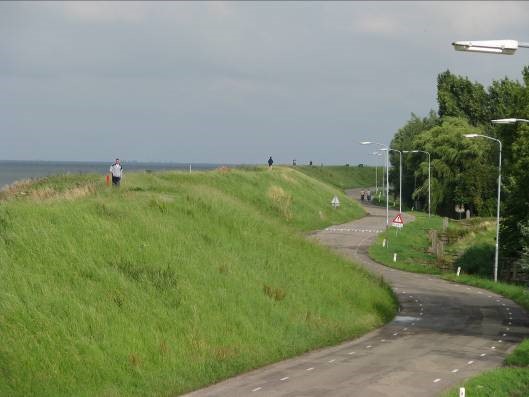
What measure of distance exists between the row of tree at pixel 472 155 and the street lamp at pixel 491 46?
36137 mm

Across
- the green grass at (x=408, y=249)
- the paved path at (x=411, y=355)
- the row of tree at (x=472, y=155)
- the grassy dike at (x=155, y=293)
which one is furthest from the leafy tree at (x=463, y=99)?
the grassy dike at (x=155, y=293)

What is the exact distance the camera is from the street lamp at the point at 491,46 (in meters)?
13.2

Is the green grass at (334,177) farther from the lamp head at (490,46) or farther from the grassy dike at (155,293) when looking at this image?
the lamp head at (490,46)

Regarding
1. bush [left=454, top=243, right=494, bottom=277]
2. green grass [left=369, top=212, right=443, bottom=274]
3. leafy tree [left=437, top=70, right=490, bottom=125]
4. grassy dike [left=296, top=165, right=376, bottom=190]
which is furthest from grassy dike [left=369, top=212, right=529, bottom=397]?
grassy dike [left=296, top=165, right=376, bottom=190]

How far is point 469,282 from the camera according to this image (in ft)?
167

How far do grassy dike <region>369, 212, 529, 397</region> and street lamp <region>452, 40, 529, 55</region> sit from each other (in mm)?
9816

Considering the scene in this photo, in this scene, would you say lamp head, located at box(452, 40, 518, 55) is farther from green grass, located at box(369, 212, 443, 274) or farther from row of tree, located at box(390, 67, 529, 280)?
green grass, located at box(369, 212, 443, 274)

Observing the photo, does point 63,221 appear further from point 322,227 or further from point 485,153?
point 485,153

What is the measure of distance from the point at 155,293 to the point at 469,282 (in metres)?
28.1

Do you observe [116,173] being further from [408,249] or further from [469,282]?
[408,249]

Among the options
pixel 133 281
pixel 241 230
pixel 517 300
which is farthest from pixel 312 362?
pixel 517 300

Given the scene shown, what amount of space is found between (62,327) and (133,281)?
4.66 meters

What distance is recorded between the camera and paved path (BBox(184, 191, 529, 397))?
2288 centimetres

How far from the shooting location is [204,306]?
28234mm
